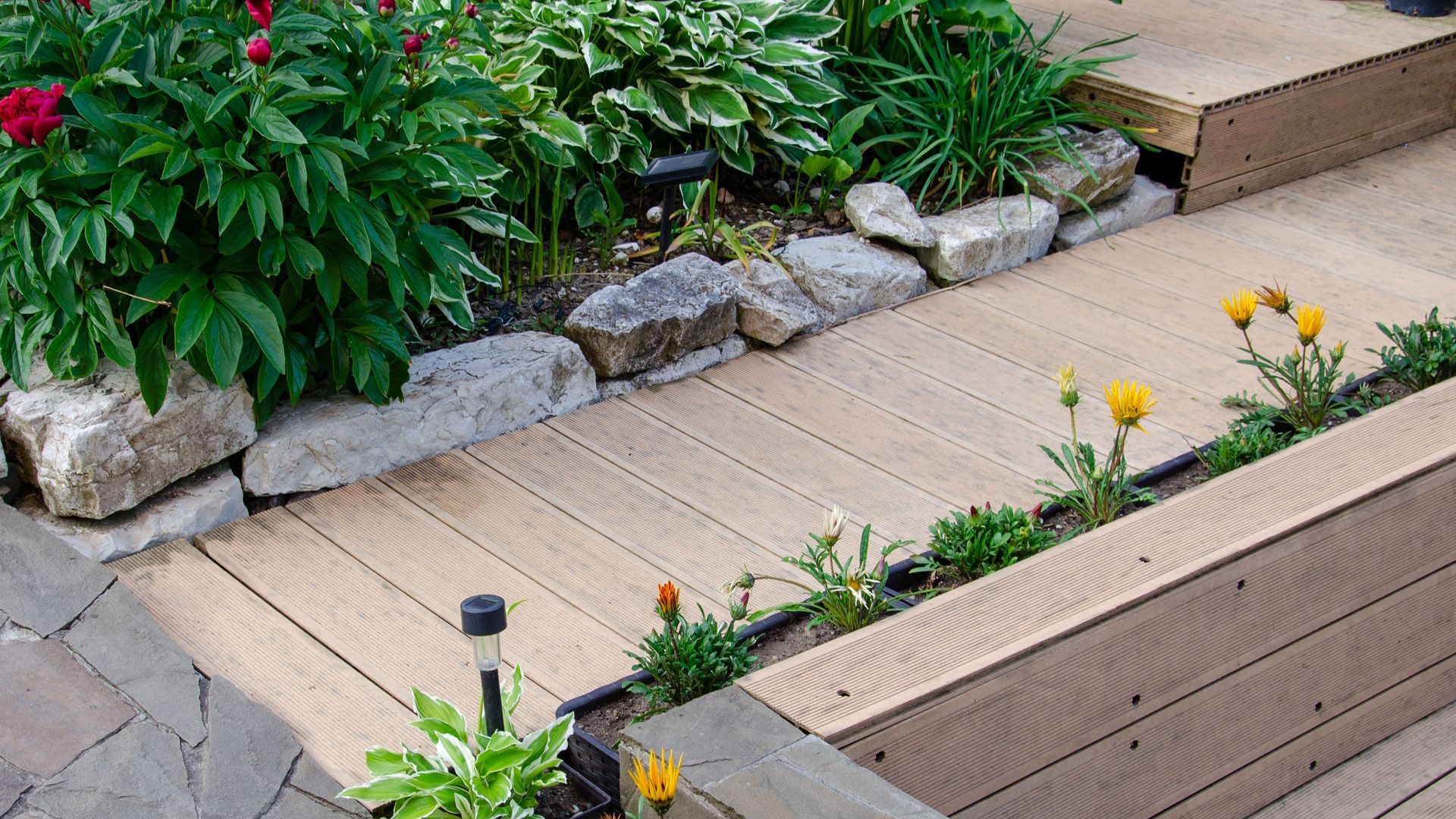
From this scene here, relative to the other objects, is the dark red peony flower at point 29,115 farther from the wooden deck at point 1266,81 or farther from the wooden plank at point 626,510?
the wooden deck at point 1266,81

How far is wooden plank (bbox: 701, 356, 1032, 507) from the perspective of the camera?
3.19 m

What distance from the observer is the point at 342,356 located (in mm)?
2938

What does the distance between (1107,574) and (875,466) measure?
87cm

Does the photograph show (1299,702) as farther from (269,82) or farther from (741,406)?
(269,82)

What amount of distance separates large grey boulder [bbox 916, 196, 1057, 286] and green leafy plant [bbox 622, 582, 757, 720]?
Answer: 2.05 m

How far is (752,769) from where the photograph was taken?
196cm

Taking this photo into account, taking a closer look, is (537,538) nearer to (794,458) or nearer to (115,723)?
(794,458)

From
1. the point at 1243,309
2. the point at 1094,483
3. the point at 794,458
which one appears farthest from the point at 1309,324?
the point at 794,458

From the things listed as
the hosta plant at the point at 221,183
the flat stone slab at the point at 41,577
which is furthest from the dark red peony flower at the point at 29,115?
the flat stone slab at the point at 41,577

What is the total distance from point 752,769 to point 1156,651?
86cm

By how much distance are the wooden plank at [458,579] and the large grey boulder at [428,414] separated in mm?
70

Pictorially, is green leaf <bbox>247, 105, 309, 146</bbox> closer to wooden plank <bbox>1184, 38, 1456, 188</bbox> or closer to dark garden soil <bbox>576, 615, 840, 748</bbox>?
dark garden soil <bbox>576, 615, 840, 748</bbox>

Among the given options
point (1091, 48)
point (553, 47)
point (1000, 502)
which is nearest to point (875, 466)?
point (1000, 502)

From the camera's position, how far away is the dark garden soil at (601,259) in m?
3.48
